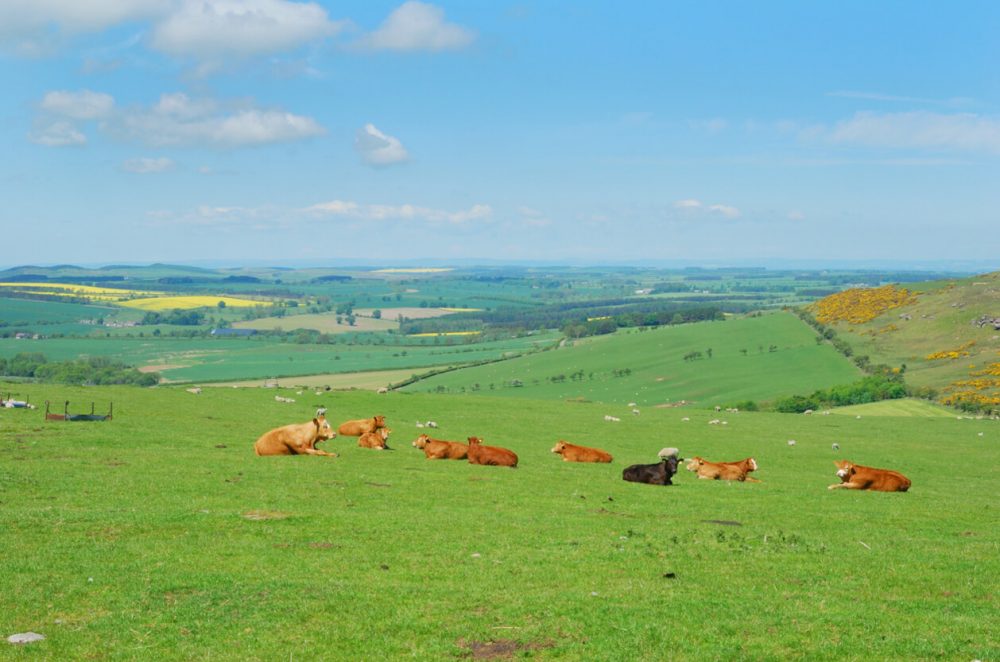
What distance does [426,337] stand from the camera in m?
180

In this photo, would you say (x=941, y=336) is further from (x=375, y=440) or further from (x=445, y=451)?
(x=375, y=440)

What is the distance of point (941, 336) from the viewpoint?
94.2 m

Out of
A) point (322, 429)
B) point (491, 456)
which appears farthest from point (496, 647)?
point (322, 429)

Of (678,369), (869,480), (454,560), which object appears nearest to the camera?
(454,560)

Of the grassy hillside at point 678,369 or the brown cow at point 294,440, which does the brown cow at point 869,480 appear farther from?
the grassy hillside at point 678,369

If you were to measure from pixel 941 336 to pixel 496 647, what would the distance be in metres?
98.4

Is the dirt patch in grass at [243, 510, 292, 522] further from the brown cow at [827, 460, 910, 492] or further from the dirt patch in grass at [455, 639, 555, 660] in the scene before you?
the brown cow at [827, 460, 910, 492]

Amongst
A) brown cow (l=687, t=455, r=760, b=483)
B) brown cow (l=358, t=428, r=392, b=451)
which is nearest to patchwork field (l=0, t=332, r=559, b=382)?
brown cow (l=358, t=428, r=392, b=451)

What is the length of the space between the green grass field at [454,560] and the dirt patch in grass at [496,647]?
7 centimetres

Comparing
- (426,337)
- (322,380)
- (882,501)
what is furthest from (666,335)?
(882,501)

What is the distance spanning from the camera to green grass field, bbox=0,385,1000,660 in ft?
32.1

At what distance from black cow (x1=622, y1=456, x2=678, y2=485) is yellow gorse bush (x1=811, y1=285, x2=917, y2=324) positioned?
3969 inches

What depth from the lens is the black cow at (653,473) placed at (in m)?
22.5

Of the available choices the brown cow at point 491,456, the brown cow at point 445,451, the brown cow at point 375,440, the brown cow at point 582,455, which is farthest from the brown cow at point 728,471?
the brown cow at point 375,440
